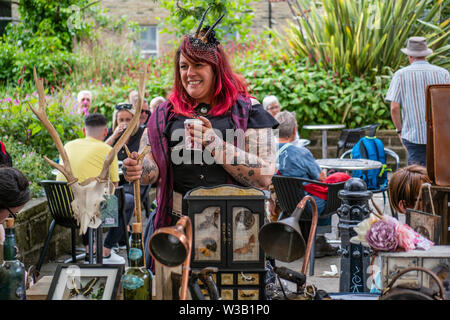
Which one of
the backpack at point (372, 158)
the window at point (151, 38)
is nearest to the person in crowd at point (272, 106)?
the backpack at point (372, 158)

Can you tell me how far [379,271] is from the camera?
5.96 feet

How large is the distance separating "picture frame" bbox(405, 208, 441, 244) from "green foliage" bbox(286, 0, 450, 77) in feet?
24.9

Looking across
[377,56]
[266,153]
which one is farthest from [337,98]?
[266,153]

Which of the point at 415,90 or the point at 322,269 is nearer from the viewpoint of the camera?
the point at 322,269

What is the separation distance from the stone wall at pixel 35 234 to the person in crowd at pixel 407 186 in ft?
10.4

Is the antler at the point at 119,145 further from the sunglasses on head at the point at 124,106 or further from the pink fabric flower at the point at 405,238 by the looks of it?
the sunglasses on head at the point at 124,106

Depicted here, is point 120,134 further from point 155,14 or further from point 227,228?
point 155,14

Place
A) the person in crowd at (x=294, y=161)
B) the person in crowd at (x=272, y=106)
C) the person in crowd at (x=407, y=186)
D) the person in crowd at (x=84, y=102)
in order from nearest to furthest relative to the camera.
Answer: the person in crowd at (x=407, y=186) < the person in crowd at (x=294, y=161) < the person in crowd at (x=272, y=106) < the person in crowd at (x=84, y=102)

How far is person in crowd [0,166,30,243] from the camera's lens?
7.89 feet

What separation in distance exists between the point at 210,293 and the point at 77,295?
40 centimetres

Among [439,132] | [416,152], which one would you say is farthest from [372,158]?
[439,132]

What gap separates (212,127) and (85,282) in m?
0.85

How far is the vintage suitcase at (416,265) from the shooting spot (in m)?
1.70

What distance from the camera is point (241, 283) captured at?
1.87 metres
